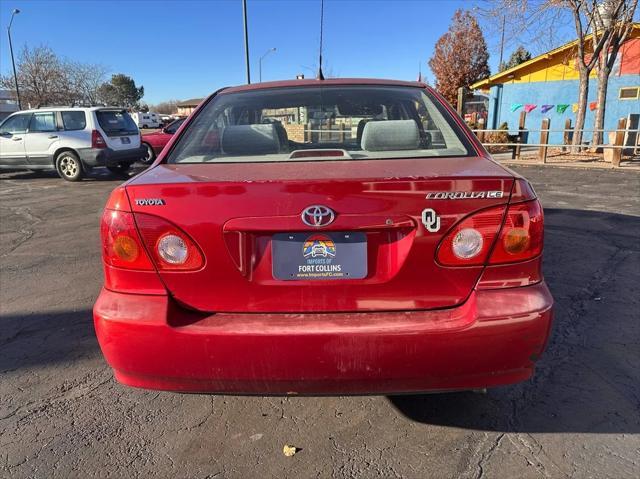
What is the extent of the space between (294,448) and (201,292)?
2.88 feet

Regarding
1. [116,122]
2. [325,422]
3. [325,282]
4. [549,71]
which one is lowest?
[325,422]

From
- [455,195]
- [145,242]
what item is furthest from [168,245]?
[455,195]

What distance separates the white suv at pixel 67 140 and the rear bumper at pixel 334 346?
10772mm

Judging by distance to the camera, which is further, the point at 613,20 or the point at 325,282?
the point at 613,20

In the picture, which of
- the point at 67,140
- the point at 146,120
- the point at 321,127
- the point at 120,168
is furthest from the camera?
the point at 146,120

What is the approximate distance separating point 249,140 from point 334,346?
4.22 feet

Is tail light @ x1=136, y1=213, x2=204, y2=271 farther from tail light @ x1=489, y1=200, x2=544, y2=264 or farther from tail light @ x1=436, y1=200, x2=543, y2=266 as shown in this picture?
tail light @ x1=489, y1=200, x2=544, y2=264

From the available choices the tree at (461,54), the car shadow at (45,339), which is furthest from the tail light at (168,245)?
the tree at (461,54)

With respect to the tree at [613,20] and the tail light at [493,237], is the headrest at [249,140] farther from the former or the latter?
the tree at [613,20]

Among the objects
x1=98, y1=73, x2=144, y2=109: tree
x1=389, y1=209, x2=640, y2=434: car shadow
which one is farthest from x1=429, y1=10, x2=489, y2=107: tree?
x1=98, y1=73, x2=144, y2=109: tree

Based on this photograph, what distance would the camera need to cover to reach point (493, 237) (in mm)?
1861

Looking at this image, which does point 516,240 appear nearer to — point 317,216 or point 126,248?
point 317,216

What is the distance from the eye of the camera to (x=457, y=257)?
1.87 meters

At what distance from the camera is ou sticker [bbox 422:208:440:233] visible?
6.00 ft
